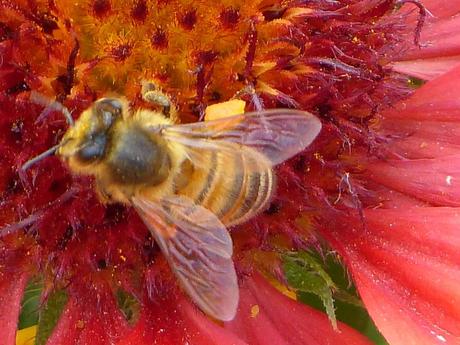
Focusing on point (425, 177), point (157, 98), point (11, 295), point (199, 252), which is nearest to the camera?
point (199, 252)

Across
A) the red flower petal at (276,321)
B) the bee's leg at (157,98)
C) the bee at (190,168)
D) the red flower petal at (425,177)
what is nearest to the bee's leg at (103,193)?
the bee at (190,168)

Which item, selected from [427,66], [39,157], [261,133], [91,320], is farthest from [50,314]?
[427,66]

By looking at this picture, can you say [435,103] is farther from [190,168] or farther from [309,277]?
[190,168]

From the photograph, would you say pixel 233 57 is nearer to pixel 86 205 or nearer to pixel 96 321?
pixel 86 205

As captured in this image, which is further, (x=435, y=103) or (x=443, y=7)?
(x=443, y=7)

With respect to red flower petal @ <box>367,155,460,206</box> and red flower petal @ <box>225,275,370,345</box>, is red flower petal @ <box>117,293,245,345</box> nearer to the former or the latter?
red flower petal @ <box>225,275,370,345</box>

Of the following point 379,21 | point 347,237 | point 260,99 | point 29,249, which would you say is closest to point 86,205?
point 29,249

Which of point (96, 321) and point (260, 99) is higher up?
point (260, 99)
